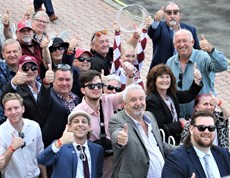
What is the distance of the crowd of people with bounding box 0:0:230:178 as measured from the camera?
7465 mm

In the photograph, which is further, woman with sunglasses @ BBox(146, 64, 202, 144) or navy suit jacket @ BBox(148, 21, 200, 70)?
navy suit jacket @ BBox(148, 21, 200, 70)

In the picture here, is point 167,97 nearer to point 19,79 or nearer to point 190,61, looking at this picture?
point 190,61

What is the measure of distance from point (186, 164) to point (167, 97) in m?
1.95

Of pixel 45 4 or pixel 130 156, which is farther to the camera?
pixel 45 4

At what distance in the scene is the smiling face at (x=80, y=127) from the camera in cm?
765

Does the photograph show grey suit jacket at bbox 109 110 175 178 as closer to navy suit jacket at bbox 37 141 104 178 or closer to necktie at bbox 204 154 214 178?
navy suit jacket at bbox 37 141 104 178

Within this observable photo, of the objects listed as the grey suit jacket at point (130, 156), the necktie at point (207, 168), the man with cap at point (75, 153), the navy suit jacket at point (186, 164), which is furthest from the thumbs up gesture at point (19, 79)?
the necktie at point (207, 168)

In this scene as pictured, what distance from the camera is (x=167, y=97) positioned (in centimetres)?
895

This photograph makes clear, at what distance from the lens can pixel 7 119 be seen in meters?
7.95

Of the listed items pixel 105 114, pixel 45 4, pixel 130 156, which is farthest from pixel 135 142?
pixel 45 4

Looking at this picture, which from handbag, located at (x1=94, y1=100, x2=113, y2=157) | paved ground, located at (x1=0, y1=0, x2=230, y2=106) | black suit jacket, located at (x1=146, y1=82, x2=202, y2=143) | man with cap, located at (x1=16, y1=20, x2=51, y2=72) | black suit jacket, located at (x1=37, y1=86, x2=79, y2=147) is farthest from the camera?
paved ground, located at (x1=0, y1=0, x2=230, y2=106)

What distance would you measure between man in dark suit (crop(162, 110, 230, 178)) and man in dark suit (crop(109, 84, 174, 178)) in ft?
1.73

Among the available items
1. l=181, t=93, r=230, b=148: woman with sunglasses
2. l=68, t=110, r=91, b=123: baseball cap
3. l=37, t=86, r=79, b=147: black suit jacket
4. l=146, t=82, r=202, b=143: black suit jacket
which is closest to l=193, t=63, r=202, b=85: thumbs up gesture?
l=181, t=93, r=230, b=148: woman with sunglasses

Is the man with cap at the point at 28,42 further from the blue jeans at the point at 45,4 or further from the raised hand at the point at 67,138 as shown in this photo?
the blue jeans at the point at 45,4
